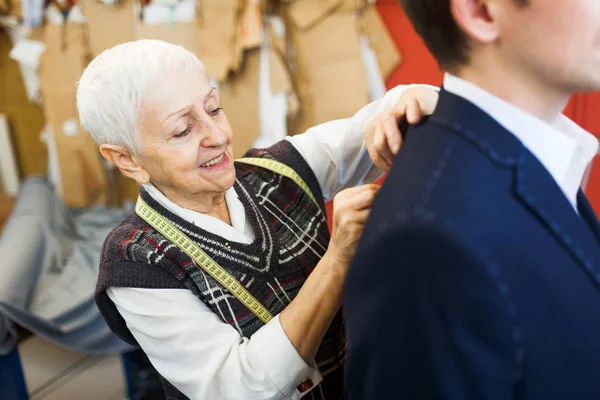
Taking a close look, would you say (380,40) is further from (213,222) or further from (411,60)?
(213,222)

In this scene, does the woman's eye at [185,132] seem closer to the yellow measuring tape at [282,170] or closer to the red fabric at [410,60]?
the yellow measuring tape at [282,170]

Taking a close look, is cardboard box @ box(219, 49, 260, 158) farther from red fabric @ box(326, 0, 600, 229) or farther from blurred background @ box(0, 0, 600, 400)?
red fabric @ box(326, 0, 600, 229)

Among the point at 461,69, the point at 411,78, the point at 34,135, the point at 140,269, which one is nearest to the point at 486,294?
the point at 461,69

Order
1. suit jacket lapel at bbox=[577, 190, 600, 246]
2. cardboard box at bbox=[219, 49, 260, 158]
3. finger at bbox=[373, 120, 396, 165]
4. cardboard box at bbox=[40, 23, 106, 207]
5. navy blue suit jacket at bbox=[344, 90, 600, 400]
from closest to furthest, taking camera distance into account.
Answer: navy blue suit jacket at bbox=[344, 90, 600, 400] → suit jacket lapel at bbox=[577, 190, 600, 246] → finger at bbox=[373, 120, 396, 165] → cardboard box at bbox=[219, 49, 260, 158] → cardboard box at bbox=[40, 23, 106, 207]

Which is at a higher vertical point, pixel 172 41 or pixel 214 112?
pixel 214 112

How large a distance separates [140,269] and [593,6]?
0.67m

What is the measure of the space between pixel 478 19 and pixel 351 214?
27 cm

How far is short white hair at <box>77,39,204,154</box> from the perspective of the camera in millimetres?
818

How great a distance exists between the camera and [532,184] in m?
0.47

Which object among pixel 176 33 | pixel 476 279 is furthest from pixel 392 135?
pixel 176 33

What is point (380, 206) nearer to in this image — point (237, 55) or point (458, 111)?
point (458, 111)

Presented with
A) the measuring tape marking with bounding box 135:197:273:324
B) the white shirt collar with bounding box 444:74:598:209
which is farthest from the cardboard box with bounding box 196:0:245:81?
the white shirt collar with bounding box 444:74:598:209

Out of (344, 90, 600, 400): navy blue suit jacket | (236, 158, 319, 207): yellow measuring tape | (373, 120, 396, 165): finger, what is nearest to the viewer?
(344, 90, 600, 400): navy blue suit jacket

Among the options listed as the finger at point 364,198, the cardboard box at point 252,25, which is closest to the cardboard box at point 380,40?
the cardboard box at point 252,25
